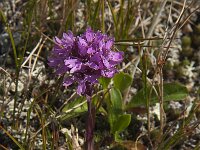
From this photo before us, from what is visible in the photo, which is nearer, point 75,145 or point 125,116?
point 75,145

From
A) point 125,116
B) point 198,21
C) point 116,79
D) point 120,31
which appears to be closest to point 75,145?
point 125,116

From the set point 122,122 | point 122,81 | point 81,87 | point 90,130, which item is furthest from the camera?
point 122,81

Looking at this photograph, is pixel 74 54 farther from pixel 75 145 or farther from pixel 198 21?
pixel 198 21

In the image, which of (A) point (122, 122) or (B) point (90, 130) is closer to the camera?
(B) point (90, 130)

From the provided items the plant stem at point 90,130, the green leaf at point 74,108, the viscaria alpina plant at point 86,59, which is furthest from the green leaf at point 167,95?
the viscaria alpina plant at point 86,59

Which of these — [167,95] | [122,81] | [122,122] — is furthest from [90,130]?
[167,95]

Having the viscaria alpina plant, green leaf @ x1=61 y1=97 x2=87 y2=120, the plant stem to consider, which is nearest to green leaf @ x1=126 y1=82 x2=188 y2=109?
green leaf @ x1=61 y1=97 x2=87 y2=120

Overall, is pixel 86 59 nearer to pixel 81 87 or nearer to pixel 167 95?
pixel 81 87

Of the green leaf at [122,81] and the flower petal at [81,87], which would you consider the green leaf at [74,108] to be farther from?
the flower petal at [81,87]
